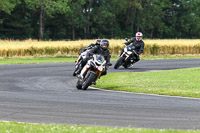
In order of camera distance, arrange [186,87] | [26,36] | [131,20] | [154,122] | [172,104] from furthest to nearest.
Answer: [131,20]
[26,36]
[186,87]
[172,104]
[154,122]

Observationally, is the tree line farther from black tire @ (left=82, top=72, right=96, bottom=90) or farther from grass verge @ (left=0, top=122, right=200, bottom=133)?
grass verge @ (left=0, top=122, right=200, bottom=133)

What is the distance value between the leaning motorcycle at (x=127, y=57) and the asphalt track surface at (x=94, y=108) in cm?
874

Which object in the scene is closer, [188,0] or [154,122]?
[154,122]

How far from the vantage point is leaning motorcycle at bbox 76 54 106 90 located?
15203 mm

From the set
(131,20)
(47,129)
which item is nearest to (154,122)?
(47,129)

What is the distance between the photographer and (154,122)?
30.8 ft

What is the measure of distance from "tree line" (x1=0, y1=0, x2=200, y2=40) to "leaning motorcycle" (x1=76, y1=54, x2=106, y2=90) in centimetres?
4787

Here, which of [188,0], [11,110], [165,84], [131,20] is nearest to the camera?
[11,110]

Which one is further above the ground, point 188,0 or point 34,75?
point 188,0

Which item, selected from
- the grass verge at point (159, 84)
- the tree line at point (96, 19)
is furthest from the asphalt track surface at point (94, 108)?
the tree line at point (96, 19)

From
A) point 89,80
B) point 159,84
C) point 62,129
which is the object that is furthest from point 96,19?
point 62,129

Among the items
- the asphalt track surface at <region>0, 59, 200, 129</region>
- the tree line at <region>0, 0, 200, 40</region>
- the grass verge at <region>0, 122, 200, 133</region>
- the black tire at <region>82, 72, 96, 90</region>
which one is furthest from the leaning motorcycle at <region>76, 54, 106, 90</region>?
the tree line at <region>0, 0, 200, 40</region>

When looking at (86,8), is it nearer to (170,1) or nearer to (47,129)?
(170,1)

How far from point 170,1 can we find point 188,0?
13.3 feet
